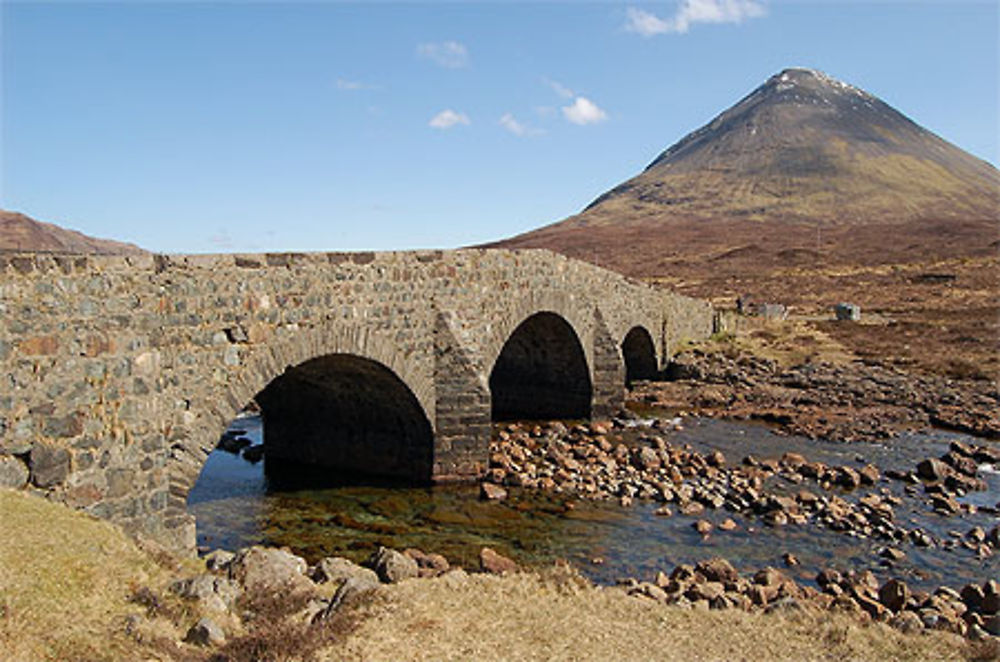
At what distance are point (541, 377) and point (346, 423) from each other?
300 inches

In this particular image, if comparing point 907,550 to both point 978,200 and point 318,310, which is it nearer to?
point 318,310

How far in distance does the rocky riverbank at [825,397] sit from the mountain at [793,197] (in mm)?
40724

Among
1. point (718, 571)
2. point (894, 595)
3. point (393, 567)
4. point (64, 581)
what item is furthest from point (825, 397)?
point (64, 581)

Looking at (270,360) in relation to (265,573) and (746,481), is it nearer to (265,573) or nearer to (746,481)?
(265,573)

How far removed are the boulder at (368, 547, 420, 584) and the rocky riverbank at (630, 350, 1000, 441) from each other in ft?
47.8

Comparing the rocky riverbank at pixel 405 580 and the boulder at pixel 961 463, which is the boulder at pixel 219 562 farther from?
the boulder at pixel 961 463

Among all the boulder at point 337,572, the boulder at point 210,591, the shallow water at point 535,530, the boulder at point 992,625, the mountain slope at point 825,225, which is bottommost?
the shallow water at point 535,530

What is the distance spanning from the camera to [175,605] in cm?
667

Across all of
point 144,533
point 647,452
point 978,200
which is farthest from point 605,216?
point 144,533

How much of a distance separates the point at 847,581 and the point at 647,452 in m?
6.79

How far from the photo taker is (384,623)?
703 centimetres

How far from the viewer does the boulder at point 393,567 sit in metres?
9.02

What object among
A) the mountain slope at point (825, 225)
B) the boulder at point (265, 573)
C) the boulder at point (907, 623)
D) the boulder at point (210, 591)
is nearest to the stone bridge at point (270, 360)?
the boulder at point (265, 573)

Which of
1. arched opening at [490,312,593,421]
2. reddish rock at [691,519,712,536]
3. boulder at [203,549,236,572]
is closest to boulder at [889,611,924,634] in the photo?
reddish rock at [691,519,712,536]
